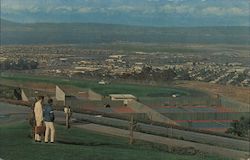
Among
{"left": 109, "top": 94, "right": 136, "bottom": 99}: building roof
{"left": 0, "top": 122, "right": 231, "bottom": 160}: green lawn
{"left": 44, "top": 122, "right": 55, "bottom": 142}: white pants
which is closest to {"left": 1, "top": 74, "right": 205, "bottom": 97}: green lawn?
{"left": 109, "top": 94, "right": 136, "bottom": 99}: building roof

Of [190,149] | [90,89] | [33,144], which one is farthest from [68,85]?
[33,144]

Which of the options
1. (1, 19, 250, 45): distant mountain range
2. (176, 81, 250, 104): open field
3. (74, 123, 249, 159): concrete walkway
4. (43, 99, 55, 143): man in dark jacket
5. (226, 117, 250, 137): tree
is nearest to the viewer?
(43, 99, 55, 143): man in dark jacket

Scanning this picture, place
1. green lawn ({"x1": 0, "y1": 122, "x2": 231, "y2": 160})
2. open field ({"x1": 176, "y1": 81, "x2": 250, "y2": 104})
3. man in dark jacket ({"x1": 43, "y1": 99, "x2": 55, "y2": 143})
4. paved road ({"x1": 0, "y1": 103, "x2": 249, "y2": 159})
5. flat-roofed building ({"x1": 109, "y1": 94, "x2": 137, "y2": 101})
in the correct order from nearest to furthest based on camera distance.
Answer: green lawn ({"x1": 0, "y1": 122, "x2": 231, "y2": 160})
man in dark jacket ({"x1": 43, "y1": 99, "x2": 55, "y2": 143})
paved road ({"x1": 0, "y1": 103, "x2": 249, "y2": 159})
flat-roofed building ({"x1": 109, "y1": 94, "x2": 137, "y2": 101})
open field ({"x1": 176, "y1": 81, "x2": 250, "y2": 104})

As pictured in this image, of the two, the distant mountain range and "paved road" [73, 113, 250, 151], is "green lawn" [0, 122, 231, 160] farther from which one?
the distant mountain range

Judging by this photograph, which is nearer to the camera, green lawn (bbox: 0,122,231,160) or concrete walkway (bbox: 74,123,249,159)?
green lawn (bbox: 0,122,231,160)

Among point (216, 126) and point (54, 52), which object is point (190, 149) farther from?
point (54, 52)

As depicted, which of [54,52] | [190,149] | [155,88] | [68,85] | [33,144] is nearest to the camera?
[33,144]
